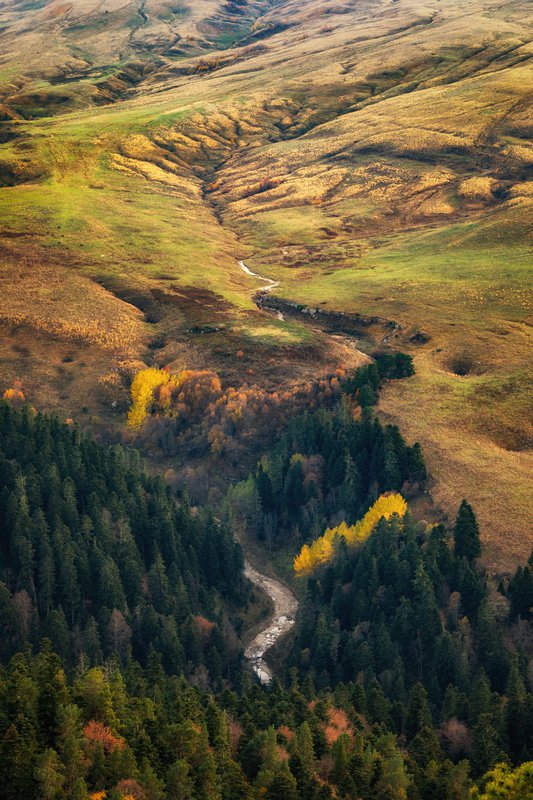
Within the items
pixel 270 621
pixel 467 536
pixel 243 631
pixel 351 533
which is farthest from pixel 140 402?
pixel 467 536

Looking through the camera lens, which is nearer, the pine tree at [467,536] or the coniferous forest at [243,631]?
the coniferous forest at [243,631]

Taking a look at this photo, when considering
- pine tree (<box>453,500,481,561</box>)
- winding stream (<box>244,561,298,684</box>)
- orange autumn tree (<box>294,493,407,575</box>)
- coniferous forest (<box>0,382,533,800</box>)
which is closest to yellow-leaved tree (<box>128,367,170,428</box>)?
coniferous forest (<box>0,382,533,800</box>)

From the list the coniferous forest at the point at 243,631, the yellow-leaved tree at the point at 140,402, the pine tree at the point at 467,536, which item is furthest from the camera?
the yellow-leaved tree at the point at 140,402

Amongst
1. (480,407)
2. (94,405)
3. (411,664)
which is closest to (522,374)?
(480,407)

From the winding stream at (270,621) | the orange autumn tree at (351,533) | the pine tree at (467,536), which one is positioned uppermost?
the pine tree at (467,536)

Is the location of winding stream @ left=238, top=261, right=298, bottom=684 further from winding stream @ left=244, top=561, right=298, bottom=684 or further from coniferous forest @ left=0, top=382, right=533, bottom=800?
coniferous forest @ left=0, top=382, right=533, bottom=800

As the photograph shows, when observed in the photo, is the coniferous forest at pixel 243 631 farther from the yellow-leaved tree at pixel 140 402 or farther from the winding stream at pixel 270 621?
the yellow-leaved tree at pixel 140 402

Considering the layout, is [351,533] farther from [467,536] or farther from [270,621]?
[467,536]

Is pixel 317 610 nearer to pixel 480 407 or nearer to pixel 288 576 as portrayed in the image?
pixel 288 576

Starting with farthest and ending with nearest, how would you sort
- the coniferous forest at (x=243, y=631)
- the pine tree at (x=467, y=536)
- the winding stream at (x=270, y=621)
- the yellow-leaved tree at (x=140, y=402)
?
the yellow-leaved tree at (x=140, y=402)
the winding stream at (x=270, y=621)
the pine tree at (x=467, y=536)
the coniferous forest at (x=243, y=631)

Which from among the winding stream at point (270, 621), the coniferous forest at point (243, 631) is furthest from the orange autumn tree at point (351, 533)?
the winding stream at point (270, 621)
